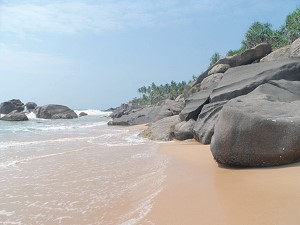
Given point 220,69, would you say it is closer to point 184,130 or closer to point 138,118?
point 184,130

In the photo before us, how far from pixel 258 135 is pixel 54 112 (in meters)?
55.9

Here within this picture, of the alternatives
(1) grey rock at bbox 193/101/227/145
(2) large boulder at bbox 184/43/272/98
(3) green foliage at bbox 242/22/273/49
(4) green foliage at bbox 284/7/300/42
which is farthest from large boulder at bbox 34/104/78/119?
(1) grey rock at bbox 193/101/227/145

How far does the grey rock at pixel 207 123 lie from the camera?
11.7 meters

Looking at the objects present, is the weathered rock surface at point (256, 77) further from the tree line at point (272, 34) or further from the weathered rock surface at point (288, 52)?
the tree line at point (272, 34)

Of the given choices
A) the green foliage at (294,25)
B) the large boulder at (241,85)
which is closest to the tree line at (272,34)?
the green foliage at (294,25)

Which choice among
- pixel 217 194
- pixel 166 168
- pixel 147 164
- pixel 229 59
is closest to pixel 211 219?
pixel 217 194

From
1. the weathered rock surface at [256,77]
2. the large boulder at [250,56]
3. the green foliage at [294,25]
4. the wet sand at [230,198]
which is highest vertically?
the green foliage at [294,25]

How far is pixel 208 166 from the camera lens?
7301mm

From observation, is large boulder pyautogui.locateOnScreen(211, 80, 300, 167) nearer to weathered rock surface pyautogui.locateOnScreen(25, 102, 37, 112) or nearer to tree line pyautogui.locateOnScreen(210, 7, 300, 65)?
tree line pyautogui.locateOnScreen(210, 7, 300, 65)

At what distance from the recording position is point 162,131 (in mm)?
16453

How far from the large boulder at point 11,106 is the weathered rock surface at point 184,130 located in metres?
66.7

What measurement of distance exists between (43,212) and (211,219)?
266 centimetres

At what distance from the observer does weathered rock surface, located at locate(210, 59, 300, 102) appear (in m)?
12.8

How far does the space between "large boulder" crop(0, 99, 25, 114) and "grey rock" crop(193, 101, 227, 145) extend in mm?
68735
